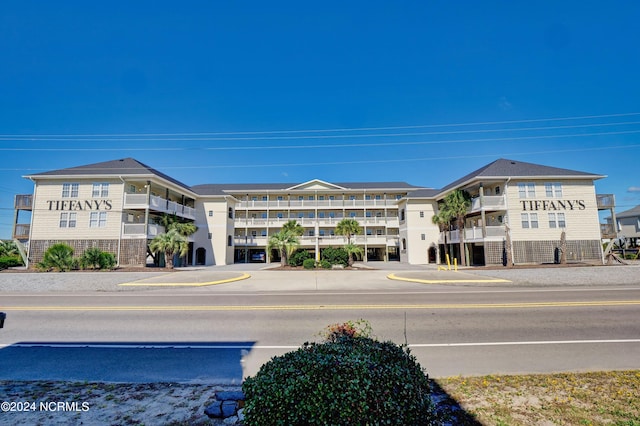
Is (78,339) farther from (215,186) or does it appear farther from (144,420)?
(215,186)

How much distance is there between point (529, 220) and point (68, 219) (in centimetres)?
4314

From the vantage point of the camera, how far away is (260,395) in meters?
2.70

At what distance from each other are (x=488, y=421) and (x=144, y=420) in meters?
3.94

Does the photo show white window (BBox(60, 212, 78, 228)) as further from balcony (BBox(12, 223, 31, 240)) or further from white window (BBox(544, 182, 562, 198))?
white window (BBox(544, 182, 562, 198))

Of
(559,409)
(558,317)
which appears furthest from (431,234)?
(559,409)

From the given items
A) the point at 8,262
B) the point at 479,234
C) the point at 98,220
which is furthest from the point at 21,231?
the point at 479,234

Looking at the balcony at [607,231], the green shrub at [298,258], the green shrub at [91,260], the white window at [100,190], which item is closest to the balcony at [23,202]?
→ the white window at [100,190]

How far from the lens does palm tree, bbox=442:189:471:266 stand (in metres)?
30.8

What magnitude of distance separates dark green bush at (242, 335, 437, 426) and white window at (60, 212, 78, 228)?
34.0 m

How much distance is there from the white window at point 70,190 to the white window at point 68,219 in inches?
67.2

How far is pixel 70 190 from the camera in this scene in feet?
95.7

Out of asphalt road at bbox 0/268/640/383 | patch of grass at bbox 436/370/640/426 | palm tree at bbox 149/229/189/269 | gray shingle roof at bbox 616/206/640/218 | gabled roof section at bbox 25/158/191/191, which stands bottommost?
asphalt road at bbox 0/268/640/383

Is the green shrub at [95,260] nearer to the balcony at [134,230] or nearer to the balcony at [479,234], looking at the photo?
the balcony at [134,230]

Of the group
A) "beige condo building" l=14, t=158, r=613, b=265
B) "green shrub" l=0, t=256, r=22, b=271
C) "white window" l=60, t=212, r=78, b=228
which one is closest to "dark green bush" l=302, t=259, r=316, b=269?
"beige condo building" l=14, t=158, r=613, b=265
